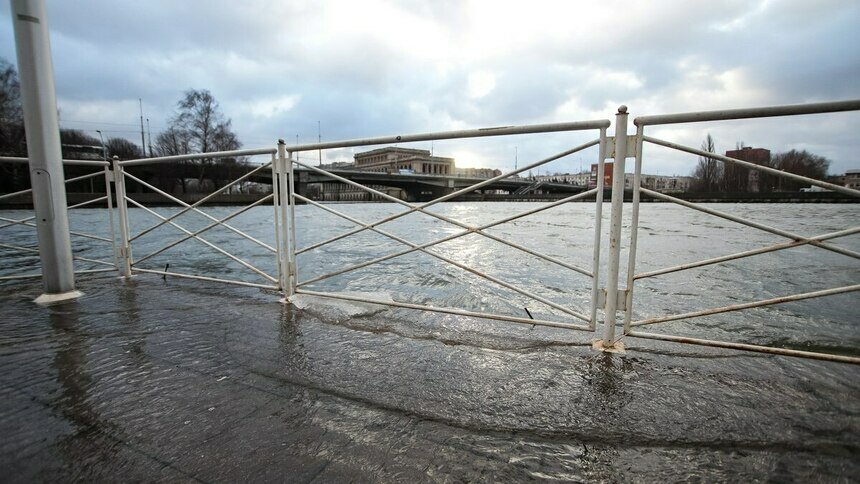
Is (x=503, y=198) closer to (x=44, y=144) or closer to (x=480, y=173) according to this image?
(x=480, y=173)

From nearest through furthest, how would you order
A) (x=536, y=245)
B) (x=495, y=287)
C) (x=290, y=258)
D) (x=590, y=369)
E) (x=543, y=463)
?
(x=543, y=463) → (x=590, y=369) → (x=290, y=258) → (x=495, y=287) → (x=536, y=245)

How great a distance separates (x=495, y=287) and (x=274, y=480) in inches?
164

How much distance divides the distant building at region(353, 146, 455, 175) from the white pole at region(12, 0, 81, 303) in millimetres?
98987

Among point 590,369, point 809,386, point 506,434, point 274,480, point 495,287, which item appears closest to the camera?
point 274,480

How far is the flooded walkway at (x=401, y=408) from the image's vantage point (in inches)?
57.8

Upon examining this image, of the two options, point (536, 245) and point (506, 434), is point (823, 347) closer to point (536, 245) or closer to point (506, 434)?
point (506, 434)

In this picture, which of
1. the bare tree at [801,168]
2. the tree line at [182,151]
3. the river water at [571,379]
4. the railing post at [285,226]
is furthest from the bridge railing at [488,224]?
the tree line at [182,151]

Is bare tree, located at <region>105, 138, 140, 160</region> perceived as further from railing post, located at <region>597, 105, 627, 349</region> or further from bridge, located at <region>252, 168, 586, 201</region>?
railing post, located at <region>597, 105, 627, 349</region>

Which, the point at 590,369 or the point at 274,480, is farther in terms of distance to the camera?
the point at 590,369

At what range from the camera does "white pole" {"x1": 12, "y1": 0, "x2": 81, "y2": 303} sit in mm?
3479

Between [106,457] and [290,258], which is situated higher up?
[290,258]

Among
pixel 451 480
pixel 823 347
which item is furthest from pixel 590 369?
pixel 823 347

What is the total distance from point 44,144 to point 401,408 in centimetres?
418

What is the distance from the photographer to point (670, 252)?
903cm
